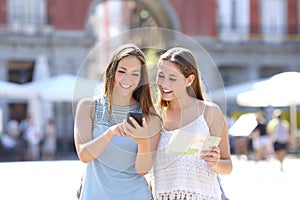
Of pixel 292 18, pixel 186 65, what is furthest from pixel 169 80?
pixel 292 18

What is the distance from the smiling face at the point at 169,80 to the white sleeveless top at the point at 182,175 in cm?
18

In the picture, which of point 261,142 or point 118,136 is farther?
Answer: point 261,142

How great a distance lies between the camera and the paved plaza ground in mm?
8906

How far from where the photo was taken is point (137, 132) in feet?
8.63

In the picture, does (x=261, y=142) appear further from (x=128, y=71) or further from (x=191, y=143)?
(x=128, y=71)

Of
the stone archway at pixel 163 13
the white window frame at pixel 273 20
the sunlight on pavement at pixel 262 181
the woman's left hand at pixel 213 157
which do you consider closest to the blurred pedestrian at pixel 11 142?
the sunlight on pavement at pixel 262 181

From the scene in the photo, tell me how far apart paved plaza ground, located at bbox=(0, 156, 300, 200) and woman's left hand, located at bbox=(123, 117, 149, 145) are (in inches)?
203

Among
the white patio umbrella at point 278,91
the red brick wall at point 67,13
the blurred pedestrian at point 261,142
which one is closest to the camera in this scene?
the blurred pedestrian at point 261,142

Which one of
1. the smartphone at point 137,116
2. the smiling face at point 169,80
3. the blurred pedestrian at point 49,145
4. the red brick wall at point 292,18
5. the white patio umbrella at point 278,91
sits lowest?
the blurred pedestrian at point 49,145

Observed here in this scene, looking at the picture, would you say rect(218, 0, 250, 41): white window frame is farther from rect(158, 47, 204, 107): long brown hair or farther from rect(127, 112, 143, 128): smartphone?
rect(127, 112, 143, 128): smartphone

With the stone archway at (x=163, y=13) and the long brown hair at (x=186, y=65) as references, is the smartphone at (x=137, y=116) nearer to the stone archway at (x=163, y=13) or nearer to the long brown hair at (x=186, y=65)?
the long brown hair at (x=186, y=65)

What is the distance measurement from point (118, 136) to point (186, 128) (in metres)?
0.36

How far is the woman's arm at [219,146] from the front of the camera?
288 cm

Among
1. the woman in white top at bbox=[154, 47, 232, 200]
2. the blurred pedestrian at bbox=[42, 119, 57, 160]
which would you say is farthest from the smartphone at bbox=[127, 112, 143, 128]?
the blurred pedestrian at bbox=[42, 119, 57, 160]
